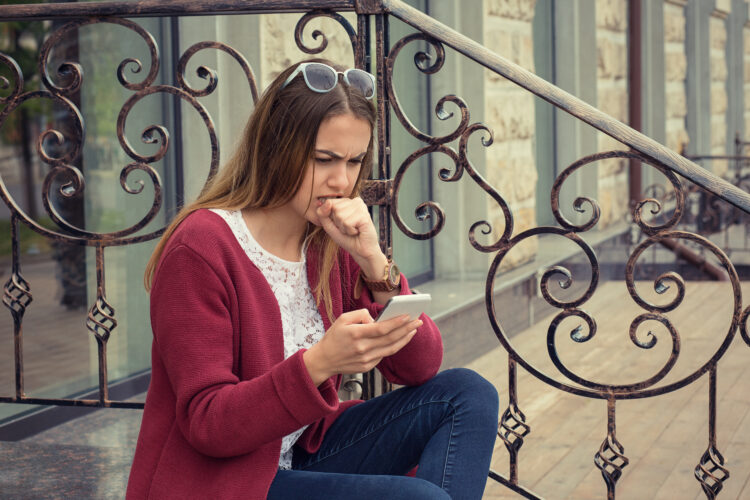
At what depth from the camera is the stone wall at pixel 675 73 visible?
34.0 feet

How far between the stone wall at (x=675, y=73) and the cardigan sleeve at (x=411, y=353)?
8.47 meters

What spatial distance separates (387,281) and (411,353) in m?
0.15

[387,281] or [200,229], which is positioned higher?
[200,229]

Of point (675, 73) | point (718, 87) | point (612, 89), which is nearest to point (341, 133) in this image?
point (612, 89)

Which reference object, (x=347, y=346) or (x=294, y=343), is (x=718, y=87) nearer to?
(x=294, y=343)

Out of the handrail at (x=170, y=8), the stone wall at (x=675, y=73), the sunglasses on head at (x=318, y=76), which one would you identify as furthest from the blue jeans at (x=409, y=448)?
the stone wall at (x=675, y=73)

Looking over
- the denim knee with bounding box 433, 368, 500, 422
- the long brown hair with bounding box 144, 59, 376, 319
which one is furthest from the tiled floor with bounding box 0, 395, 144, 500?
the denim knee with bounding box 433, 368, 500, 422

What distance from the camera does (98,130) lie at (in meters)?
3.76

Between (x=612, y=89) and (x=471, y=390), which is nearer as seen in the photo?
(x=471, y=390)

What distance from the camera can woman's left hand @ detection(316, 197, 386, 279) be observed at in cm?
199

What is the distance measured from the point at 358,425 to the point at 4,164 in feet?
6.03

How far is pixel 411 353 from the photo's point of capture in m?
2.13

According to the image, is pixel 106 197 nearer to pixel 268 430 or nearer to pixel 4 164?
pixel 4 164

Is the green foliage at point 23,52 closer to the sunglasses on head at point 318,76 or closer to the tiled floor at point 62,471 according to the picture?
the tiled floor at point 62,471
